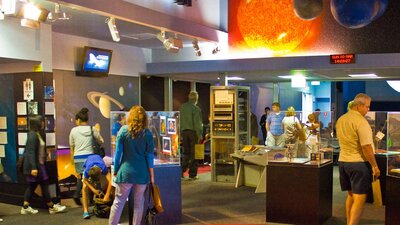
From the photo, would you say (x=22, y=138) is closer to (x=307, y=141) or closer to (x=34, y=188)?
(x=34, y=188)

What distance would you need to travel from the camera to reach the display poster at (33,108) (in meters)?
7.03

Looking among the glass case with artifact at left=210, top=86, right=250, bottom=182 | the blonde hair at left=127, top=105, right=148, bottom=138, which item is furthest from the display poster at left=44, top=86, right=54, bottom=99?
the glass case with artifact at left=210, top=86, right=250, bottom=182

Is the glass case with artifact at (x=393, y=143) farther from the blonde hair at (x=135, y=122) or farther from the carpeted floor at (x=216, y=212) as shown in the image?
the blonde hair at (x=135, y=122)

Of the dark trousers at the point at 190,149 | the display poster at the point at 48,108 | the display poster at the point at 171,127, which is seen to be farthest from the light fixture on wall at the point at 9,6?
the dark trousers at the point at 190,149

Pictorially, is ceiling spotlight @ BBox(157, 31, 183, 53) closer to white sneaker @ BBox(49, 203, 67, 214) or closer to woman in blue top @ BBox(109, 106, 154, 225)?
woman in blue top @ BBox(109, 106, 154, 225)

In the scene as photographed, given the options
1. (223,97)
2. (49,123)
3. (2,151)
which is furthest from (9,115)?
(223,97)

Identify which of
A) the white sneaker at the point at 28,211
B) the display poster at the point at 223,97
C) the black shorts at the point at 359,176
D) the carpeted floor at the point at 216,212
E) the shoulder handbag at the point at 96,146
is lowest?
the carpeted floor at the point at 216,212

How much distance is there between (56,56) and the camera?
794cm

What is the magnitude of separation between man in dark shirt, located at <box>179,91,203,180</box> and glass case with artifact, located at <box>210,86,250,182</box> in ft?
1.32

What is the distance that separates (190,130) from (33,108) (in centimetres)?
340

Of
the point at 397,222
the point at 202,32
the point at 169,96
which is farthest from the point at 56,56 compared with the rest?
the point at 397,222

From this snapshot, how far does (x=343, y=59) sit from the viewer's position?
8.54 meters

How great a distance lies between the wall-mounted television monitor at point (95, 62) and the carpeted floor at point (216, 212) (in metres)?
2.30

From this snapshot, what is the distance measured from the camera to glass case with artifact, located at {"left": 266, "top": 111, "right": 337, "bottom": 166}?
19.7 ft
